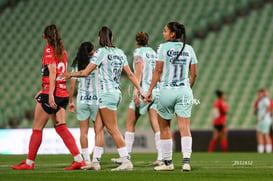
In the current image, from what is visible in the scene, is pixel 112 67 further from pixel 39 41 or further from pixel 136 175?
pixel 39 41

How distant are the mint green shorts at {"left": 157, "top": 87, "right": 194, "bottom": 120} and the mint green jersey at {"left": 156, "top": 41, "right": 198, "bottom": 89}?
73 millimetres

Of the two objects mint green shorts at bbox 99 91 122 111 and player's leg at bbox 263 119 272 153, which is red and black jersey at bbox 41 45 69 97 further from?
player's leg at bbox 263 119 272 153

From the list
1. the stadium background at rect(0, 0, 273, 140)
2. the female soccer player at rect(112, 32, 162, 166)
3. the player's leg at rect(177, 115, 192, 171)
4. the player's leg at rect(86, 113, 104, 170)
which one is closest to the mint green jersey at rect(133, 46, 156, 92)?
the female soccer player at rect(112, 32, 162, 166)

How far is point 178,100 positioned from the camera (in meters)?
8.60

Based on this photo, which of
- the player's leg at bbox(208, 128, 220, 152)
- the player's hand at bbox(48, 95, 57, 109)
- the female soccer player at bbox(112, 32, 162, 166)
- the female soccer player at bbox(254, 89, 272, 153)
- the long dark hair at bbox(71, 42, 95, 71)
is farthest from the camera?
the player's leg at bbox(208, 128, 220, 152)

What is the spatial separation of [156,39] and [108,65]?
638 inches

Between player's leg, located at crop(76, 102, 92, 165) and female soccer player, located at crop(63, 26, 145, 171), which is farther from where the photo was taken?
player's leg, located at crop(76, 102, 92, 165)

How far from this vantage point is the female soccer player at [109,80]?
343 inches

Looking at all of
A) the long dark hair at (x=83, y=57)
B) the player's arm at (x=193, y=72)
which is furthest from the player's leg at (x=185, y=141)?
the long dark hair at (x=83, y=57)

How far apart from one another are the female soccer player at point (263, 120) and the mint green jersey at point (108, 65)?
32.9 feet

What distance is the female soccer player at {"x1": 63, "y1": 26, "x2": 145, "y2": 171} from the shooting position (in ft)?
28.6

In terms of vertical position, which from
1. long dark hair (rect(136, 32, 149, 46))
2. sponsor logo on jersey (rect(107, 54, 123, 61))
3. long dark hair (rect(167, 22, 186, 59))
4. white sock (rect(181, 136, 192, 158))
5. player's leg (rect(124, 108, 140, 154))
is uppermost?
long dark hair (rect(136, 32, 149, 46))

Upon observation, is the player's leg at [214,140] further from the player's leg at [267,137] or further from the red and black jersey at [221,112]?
the player's leg at [267,137]

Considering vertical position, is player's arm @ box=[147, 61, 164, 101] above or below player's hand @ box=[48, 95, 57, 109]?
above
